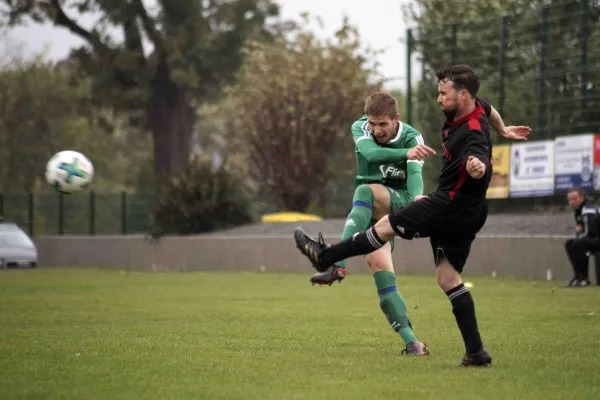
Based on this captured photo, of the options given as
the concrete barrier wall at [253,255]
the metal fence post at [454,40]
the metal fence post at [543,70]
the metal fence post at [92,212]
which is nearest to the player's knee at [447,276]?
the concrete barrier wall at [253,255]

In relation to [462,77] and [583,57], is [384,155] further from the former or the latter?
[583,57]

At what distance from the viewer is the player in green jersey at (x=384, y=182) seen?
909cm

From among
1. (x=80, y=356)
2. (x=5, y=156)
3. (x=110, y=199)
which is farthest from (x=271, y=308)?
(x=5, y=156)

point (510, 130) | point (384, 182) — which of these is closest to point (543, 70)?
point (384, 182)

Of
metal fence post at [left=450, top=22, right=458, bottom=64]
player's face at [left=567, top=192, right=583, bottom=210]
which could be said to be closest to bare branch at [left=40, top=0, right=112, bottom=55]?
metal fence post at [left=450, top=22, right=458, bottom=64]

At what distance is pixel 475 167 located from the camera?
787cm

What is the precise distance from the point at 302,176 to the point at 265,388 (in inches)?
1215

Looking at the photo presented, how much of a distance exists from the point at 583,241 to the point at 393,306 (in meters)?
10.9

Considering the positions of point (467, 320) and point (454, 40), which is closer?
point (467, 320)

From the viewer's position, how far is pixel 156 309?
50.0 ft

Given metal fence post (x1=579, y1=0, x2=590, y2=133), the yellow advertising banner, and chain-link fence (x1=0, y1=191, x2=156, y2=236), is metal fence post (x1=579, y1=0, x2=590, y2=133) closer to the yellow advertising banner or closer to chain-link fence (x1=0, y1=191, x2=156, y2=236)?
the yellow advertising banner

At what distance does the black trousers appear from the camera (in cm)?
1956

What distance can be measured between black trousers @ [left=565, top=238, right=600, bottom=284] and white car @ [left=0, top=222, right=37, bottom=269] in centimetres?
1982

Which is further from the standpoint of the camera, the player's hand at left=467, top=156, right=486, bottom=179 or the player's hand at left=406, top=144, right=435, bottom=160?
the player's hand at left=406, top=144, right=435, bottom=160
